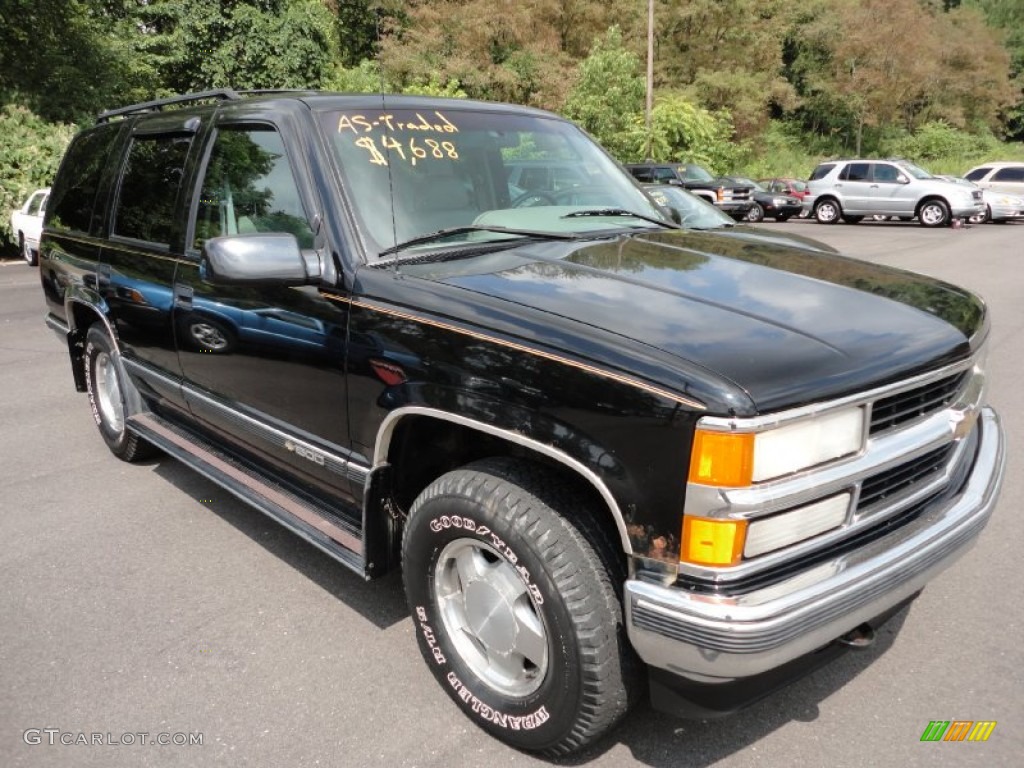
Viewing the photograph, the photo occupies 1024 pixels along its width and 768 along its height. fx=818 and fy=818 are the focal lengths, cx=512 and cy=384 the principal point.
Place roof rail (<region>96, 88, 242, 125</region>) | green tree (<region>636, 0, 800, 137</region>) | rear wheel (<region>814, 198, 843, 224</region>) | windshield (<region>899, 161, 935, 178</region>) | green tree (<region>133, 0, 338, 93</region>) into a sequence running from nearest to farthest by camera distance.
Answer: roof rail (<region>96, 88, 242, 125</region>), windshield (<region>899, 161, 935, 178</region>), rear wheel (<region>814, 198, 843, 224</region>), green tree (<region>133, 0, 338, 93</region>), green tree (<region>636, 0, 800, 137</region>)

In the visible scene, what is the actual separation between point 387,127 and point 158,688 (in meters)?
2.19

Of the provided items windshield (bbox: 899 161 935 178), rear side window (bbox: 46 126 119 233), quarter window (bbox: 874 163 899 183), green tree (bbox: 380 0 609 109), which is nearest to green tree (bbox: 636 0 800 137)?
green tree (bbox: 380 0 609 109)

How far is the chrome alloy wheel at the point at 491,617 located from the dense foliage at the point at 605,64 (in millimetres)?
9582

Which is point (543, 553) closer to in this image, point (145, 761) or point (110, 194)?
point (145, 761)

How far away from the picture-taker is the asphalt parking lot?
252 cm

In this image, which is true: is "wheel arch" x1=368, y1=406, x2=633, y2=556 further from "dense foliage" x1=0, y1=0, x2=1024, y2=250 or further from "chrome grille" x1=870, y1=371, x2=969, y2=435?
"dense foliage" x1=0, y1=0, x2=1024, y2=250

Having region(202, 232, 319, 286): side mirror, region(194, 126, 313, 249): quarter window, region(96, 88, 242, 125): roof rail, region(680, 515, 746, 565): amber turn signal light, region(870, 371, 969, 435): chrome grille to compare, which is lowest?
region(680, 515, 746, 565): amber turn signal light

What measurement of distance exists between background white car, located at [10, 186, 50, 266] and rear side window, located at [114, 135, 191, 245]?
12.1 metres

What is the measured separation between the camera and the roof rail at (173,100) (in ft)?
12.0

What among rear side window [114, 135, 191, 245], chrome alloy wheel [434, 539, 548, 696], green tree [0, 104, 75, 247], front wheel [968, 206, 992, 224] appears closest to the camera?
chrome alloy wheel [434, 539, 548, 696]

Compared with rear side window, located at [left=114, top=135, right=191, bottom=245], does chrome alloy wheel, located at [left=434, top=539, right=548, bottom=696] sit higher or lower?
lower

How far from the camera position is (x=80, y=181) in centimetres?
491

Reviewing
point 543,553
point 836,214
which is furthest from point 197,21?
point 543,553

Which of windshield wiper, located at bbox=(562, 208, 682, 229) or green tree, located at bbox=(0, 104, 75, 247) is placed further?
green tree, located at bbox=(0, 104, 75, 247)
